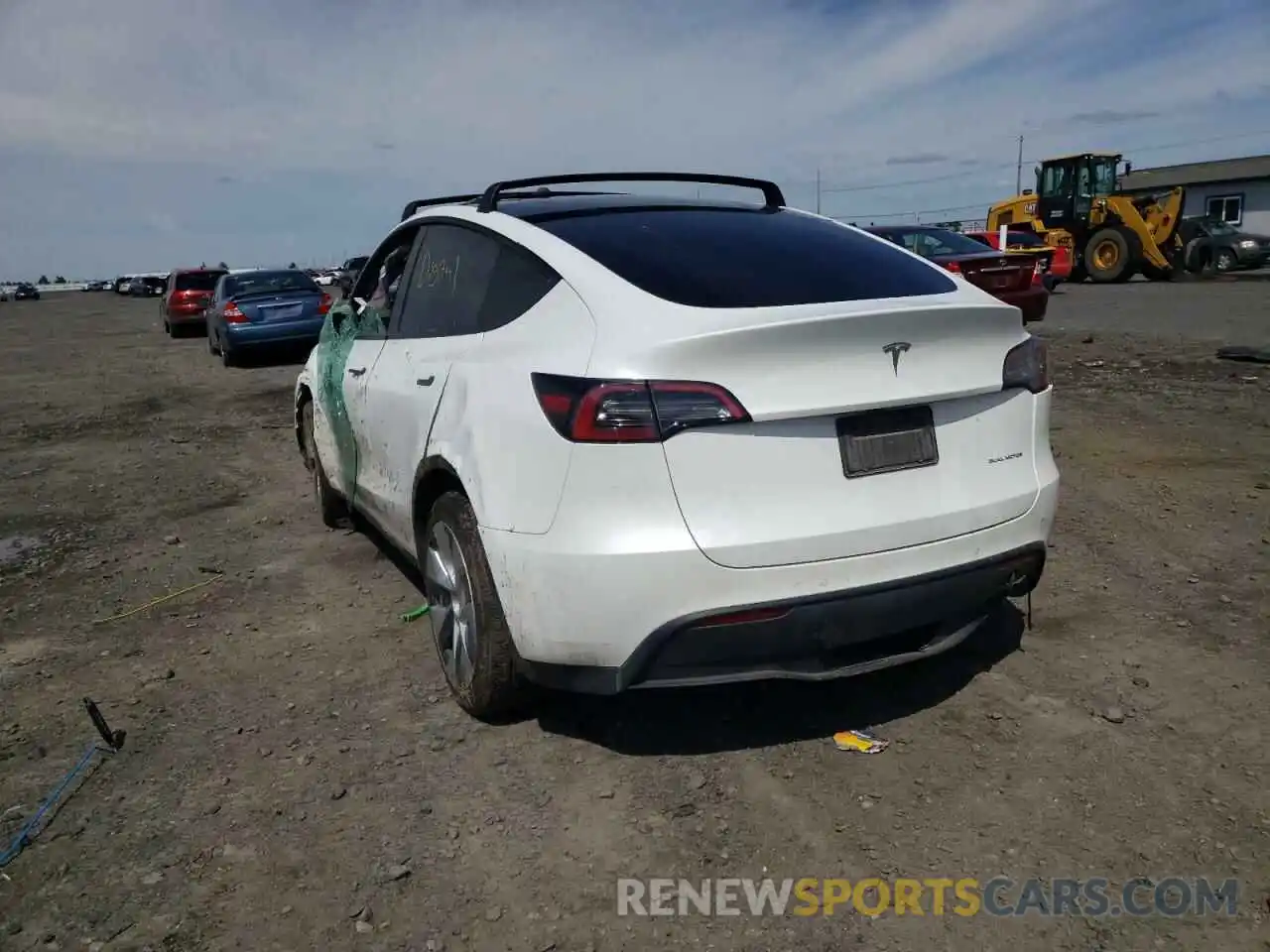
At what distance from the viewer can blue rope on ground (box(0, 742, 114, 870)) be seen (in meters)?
2.75

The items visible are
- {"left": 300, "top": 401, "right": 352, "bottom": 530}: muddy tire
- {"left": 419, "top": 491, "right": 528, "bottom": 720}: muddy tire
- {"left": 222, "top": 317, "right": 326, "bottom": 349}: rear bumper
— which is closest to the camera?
{"left": 419, "top": 491, "right": 528, "bottom": 720}: muddy tire

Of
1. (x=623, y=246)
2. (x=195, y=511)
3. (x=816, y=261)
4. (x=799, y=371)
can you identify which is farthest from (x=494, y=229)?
(x=195, y=511)

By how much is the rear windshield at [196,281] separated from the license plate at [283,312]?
972 cm

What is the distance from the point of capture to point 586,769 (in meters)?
3.06

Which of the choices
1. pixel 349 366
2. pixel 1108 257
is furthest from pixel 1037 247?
pixel 349 366

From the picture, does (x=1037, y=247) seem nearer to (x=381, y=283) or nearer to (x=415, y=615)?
(x=381, y=283)

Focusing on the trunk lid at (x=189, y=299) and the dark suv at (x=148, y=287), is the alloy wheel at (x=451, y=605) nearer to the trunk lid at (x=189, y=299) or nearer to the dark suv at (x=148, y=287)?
the trunk lid at (x=189, y=299)

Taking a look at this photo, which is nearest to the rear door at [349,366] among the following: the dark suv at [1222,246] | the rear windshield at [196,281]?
the rear windshield at [196,281]

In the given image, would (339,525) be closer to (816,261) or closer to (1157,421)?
(816,261)

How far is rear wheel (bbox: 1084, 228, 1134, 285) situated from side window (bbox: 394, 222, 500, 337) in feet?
82.1

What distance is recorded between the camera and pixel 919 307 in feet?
9.46

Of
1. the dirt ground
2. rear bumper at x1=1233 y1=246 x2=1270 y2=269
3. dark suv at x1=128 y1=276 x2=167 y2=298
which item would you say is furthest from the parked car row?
dark suv at x1=128 y1=276 x2=167 y2=298

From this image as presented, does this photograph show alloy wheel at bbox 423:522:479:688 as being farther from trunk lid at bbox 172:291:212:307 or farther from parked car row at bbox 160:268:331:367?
trunk lid at bbox 172:291:212:307

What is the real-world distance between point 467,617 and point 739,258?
1475 millimetres
